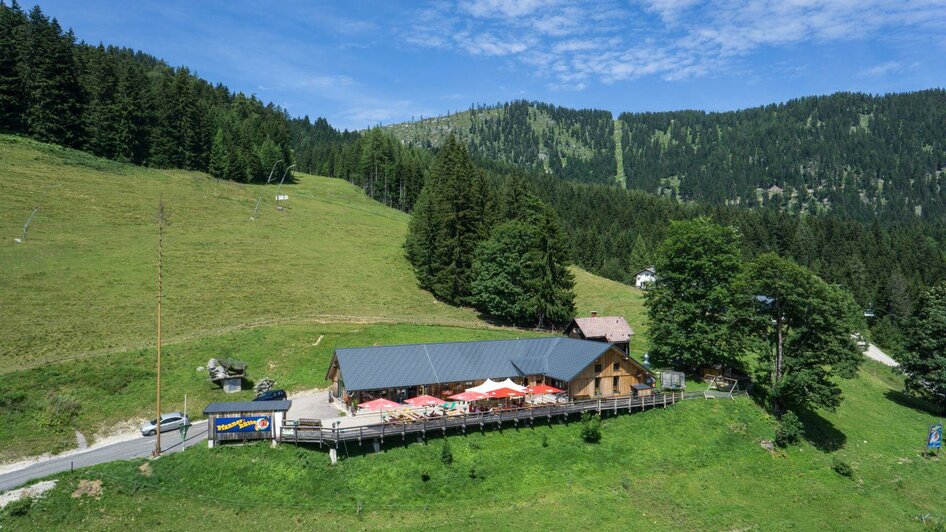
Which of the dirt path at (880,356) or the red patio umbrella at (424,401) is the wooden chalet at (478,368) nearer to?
the red patio umbrella at (424,401)

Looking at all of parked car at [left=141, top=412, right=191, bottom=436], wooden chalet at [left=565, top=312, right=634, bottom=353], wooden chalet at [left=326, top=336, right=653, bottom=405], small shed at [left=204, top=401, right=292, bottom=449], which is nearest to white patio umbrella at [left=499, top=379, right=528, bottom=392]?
wooden chalet at [left=326, top=336, right=653, bottom=405]

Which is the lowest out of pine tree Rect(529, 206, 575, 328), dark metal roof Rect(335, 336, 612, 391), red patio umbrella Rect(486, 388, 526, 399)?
red patio umbrella Rect(486, 388, 526, 399)

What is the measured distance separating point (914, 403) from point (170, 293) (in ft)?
278

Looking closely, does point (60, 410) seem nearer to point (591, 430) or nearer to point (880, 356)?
point (591, 430)

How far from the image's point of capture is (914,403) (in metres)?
61.8

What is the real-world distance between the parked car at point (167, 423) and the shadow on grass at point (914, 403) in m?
70.4

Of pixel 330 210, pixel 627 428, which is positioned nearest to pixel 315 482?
pixel 627 428

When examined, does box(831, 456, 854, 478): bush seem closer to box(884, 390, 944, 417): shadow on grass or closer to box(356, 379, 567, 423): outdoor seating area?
box(356, 379, 567, 423): outdoor seating area

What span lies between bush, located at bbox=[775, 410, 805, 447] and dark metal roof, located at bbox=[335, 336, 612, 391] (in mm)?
14670

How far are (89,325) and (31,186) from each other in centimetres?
4336

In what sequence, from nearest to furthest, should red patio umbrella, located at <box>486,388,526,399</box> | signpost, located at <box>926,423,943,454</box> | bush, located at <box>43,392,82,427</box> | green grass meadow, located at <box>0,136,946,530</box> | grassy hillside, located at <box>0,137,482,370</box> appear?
green grass meadow, located at <box>0,136,946,530</box> → bush, located at <box>43,392,82,427</box> → red patio umbrella, located at <box>486,388,526,399</box> → signpost, located at <box>926,423,943,454</box> → grassy hillside, located at <box>0,137,482,370</box>

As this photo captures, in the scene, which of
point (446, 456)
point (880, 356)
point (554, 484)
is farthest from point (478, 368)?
point (880, 356)

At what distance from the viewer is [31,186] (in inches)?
3228

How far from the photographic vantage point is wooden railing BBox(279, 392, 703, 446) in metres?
35.2
